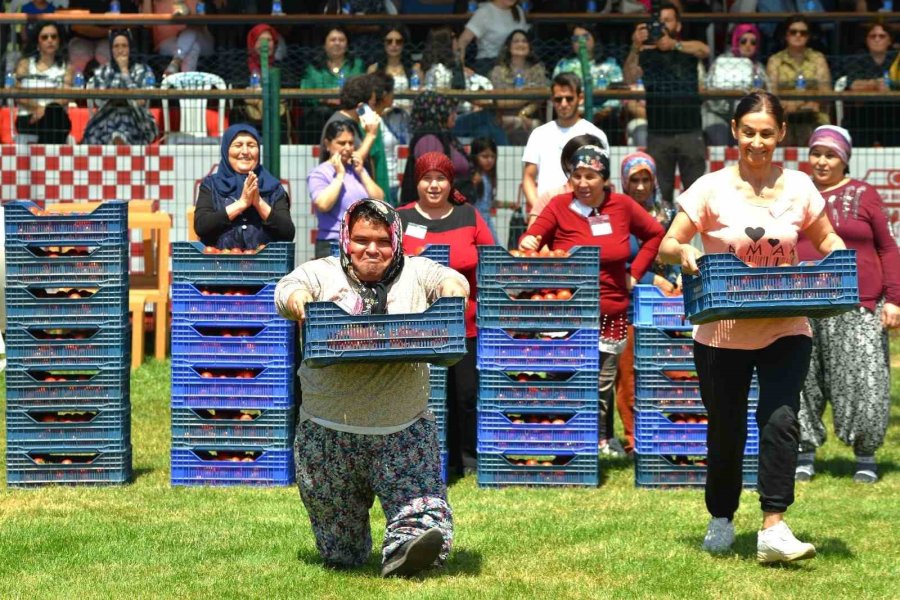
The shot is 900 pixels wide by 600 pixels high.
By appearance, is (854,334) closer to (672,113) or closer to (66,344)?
(66,344)

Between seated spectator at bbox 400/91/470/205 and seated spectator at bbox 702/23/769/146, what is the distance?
8.40ft

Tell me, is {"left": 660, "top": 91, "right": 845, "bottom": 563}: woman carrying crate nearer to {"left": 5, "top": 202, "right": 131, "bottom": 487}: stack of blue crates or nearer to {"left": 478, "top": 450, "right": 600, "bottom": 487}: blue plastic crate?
{"left": 478, "top": 450, "right": 600, "bottom": 487}: blue plastic crate

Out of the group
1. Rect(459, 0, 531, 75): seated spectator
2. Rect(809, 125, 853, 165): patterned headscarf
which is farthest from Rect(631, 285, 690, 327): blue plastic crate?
Rect(459, 0, 531, 75): seated spectator

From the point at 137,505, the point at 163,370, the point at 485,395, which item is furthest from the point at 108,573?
the point at 163,370

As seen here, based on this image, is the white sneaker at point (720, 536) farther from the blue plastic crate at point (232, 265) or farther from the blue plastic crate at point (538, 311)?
the blue plastic crate at point (232, 265)

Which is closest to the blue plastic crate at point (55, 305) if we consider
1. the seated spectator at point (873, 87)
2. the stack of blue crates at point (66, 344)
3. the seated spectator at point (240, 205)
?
the stack of blue crates at point (66, 344)

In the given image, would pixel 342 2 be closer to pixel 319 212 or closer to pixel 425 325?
pixel 319 212

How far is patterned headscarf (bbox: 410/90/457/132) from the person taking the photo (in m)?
11.7

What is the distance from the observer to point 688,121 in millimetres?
12633

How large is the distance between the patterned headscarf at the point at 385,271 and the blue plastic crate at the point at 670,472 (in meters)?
2.78

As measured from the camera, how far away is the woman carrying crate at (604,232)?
8539 mm

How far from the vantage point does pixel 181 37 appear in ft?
49.1

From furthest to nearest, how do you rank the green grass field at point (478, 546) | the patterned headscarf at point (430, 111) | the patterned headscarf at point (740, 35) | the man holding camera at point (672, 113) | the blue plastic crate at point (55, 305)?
the patterned headscarf at point (740, 35) → the man holding camera at point (672, 113) → the patterned headscarf at point (430, 111) → the blue plastic crate at point (55, 305) → the green grass field at point (478, 546)

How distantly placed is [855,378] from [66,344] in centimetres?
440
